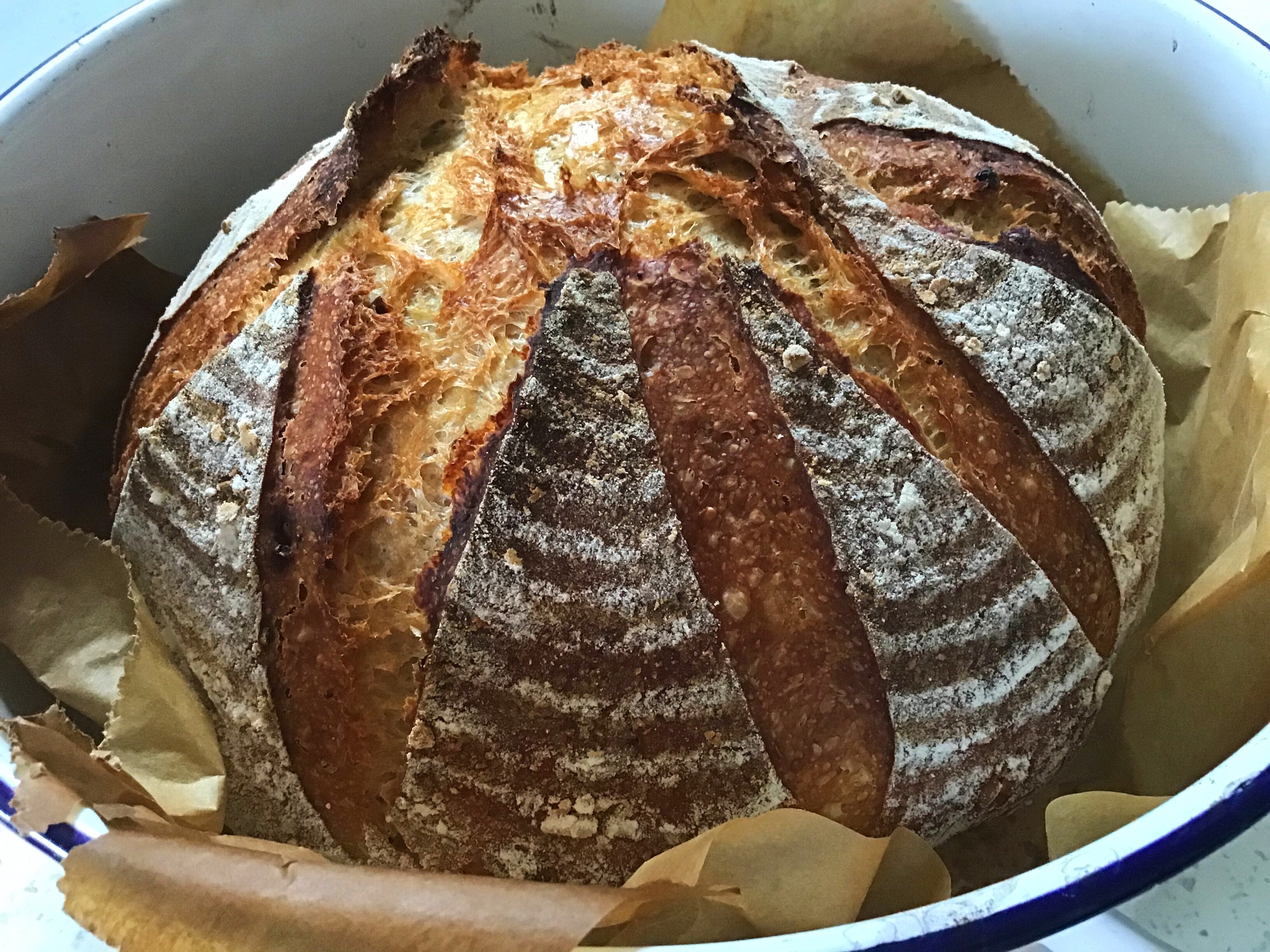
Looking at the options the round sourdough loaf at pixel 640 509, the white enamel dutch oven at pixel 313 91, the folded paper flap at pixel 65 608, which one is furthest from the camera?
the white enamel dutch oven at pixel 313 91

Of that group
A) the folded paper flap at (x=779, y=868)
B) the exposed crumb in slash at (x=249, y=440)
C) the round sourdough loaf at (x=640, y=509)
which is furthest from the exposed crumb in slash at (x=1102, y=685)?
the exposed crumb in slash at (x=249, y=440)

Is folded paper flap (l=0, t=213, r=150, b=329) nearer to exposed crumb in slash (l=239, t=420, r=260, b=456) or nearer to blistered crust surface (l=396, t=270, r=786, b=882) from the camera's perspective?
exposed crumb in slash (l=239, t=420, r=260, b=456)

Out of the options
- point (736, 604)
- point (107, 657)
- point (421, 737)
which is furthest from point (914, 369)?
point (107, 657)

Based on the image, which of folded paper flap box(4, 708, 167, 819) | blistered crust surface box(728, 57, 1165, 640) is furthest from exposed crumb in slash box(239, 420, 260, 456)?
blistered crust surface box(728, 57, 1165, 640)

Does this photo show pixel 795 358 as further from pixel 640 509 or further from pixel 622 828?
pixel 622 828

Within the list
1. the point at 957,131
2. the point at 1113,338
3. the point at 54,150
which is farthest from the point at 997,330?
the point at 54,150

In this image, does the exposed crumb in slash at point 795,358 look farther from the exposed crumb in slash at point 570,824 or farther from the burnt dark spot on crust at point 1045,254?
the exposed crumb in slash at point 570,824

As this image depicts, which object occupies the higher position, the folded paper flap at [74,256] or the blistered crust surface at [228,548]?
the folded paper flap at [74,256]
